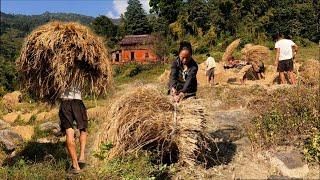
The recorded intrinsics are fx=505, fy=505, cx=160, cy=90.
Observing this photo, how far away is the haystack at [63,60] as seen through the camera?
673cm

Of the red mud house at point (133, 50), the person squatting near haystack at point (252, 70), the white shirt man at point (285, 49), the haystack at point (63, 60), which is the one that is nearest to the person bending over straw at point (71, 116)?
the haystack at point (63, 60)

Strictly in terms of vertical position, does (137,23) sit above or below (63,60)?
above

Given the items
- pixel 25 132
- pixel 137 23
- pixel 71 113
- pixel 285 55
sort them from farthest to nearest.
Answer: pixel 137 23
pixel 285 55
pixel 25 132
pixel 71 113

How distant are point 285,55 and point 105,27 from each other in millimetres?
50906

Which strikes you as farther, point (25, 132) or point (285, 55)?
point (285, 55)

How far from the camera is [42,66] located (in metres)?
7.04

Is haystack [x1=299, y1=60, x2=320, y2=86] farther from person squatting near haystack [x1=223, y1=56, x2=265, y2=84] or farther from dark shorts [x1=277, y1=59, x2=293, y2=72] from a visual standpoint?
person squatting near haystack [x1=223, y1=56, x2=265, y2=84]

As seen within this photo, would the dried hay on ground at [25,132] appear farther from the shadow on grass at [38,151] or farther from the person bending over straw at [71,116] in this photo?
the person bending over straw at [71,116]

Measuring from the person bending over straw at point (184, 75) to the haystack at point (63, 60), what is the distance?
38.4 inches

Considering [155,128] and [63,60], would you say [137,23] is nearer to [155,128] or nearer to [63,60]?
[63,60]

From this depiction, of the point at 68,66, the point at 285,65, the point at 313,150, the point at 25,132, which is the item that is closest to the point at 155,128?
the point at 68,66

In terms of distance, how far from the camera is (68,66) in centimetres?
676

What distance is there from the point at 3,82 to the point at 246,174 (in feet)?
103

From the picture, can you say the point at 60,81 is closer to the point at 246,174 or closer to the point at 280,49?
the point at 246,174
